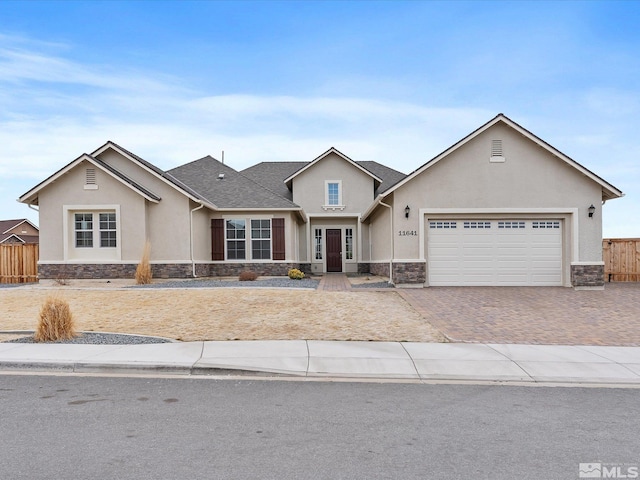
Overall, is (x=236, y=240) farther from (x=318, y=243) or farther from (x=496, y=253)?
(x=496, y=253)

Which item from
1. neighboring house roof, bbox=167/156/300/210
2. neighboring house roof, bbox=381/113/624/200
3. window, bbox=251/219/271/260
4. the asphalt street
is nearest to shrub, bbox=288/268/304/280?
window, bbox=251/219/271/260

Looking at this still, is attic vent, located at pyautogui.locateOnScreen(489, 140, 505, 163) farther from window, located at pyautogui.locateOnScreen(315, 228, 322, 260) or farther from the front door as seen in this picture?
window, located at pyautogui.locateOnScreen(315, 228, 322, 260)

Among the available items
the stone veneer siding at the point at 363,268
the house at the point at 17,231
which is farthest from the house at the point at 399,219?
the house at the point at 17,231

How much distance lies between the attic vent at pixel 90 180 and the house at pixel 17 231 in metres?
23.0

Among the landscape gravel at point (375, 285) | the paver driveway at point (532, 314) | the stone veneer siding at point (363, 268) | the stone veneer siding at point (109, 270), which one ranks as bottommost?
the paver driveway at point (532, 314)

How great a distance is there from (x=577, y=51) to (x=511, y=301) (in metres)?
8.59

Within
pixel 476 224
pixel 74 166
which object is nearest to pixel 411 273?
pixel 476 224

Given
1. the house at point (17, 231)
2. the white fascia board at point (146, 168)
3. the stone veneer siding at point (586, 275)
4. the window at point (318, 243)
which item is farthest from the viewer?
the house at point (17, 231)

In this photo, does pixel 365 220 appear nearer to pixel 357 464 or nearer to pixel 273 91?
pixel 273 91

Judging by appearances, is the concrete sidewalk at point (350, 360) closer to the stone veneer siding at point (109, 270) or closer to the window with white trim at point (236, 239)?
the stone veneer siding at point (109, 270)

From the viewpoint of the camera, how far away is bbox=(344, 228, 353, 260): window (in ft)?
89.4

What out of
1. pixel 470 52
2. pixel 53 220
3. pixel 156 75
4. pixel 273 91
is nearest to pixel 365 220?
pixel 273 91

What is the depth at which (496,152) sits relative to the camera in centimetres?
1806

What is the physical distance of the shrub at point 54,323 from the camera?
952cm
